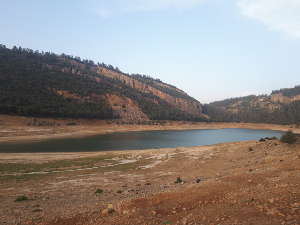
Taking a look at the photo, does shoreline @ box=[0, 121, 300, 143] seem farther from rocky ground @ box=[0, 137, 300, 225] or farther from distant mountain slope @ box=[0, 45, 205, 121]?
rocky ground @ box=[0, 137, 300, 225]

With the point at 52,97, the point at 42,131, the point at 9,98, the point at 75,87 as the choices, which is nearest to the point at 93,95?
the point at 75,87

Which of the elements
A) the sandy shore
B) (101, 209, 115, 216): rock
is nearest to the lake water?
the sandy shore

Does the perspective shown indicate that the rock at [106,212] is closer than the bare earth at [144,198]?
No

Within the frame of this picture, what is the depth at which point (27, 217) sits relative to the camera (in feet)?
33.0


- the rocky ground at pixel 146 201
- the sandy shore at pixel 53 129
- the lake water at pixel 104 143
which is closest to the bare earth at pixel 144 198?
the rocky ground at pixel 146 201

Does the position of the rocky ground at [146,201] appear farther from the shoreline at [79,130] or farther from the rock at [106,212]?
the shoreline at [79,130]

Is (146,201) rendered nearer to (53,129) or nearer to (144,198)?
(144,198)

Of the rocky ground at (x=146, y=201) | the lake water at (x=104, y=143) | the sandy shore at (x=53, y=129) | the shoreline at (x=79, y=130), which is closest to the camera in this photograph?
the rocky ground at (x=146, y=201)

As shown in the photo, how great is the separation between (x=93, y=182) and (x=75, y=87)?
11789 centimetres

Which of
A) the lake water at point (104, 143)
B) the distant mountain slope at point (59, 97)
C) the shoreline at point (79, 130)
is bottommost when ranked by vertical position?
the lake water at point (104, 143)

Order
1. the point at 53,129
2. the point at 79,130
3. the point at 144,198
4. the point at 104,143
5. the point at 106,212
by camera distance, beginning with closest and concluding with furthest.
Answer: the point at 106,212, the point at 144,198, the point at 104,143, the point at 53,129, the point at 79,130

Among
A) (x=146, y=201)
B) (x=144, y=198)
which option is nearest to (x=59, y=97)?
(x=144, y=198)

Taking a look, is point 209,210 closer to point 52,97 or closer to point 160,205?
point 160,205

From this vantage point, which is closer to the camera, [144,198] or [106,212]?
[106,212]
